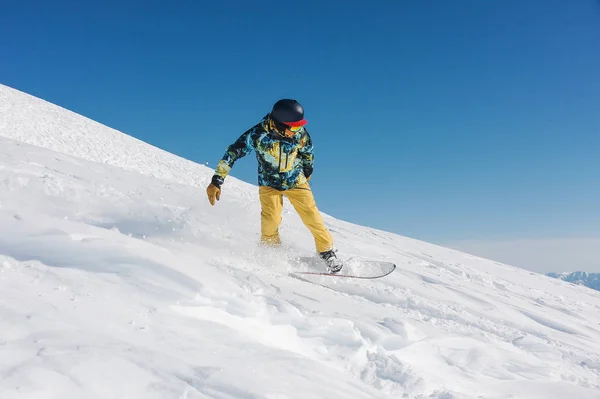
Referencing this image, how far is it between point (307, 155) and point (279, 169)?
48 centimetres

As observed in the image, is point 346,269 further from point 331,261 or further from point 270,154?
point 270,154

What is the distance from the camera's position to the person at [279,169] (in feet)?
17.5

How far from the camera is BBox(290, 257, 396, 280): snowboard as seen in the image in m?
Answer: 5.55

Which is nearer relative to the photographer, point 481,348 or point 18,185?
point 481,348

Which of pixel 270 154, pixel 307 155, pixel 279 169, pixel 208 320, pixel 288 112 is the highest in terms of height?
pixel 288 112

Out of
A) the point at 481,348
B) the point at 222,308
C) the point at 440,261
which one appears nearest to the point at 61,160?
the point at 222,308

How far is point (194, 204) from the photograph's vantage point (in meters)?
6.70

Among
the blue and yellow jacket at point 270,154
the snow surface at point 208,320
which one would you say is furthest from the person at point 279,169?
the snow surface at point 208,320

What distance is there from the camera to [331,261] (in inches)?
221

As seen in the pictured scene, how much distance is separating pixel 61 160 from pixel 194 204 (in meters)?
2.25

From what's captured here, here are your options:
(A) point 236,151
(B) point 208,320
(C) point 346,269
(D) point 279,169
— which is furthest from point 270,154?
(B) point 208,320

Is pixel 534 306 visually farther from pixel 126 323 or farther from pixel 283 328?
pixel 126 323

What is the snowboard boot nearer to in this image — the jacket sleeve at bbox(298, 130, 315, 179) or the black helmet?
the jacket sleeve at bbox(298, 130, 315, 179)

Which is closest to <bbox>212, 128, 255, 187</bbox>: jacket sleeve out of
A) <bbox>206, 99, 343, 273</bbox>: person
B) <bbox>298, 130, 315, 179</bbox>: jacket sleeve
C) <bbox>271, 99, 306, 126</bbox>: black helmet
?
<bbox>206, 99, 343, 273</bbox>: person
